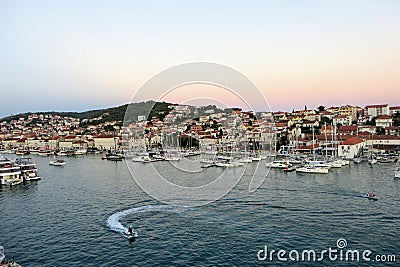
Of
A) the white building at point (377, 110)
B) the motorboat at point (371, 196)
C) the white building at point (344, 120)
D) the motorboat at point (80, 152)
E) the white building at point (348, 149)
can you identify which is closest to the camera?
the motorboat at point (371, 196)

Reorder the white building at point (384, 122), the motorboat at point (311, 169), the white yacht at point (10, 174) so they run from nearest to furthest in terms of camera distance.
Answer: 1. the white yacht at point (10, 174)
2. the motorboat at point (311, 169)
3. the white building at point (384, 122)

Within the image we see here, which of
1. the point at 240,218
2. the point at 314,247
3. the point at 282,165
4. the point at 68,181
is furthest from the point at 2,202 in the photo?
the point at 282,165

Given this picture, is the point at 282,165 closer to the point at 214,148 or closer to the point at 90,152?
the point at 214,148

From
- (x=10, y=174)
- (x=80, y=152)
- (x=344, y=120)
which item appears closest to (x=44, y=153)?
(x=80, y=152)
